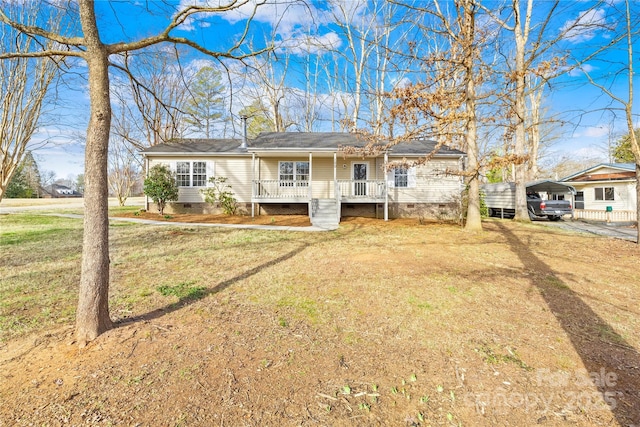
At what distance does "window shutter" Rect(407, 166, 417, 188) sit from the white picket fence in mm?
12257

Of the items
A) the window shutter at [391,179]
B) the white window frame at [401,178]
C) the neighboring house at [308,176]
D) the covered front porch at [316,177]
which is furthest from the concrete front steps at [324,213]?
the white window frame at [401,178]

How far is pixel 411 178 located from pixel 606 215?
13.9 m

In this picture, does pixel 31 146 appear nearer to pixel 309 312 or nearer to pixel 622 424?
pixel 309 312

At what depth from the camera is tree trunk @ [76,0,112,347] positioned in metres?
2.59

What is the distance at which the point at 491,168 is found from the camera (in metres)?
8.94

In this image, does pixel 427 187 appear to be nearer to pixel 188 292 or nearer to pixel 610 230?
pixel 610 230

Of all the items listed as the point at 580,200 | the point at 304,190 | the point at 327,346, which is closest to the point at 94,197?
the point at 327,346

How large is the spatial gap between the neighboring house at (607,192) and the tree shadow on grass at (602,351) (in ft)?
61.3

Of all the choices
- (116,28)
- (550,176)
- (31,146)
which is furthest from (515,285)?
(550,176)

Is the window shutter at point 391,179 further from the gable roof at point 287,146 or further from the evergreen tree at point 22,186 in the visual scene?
the evergreen tree at point 22,186

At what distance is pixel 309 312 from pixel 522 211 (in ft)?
48.1

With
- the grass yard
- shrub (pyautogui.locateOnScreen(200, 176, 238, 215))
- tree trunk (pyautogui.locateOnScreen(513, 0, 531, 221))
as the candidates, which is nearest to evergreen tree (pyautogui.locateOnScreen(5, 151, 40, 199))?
shrub (pyautogui.locateOnScreen(200, 176, 238, 215))

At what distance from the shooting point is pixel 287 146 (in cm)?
1341

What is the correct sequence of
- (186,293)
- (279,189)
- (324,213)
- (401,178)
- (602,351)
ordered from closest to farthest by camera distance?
(602,351)
(186,293)
(324,213)
(279,189)
(401,178)
